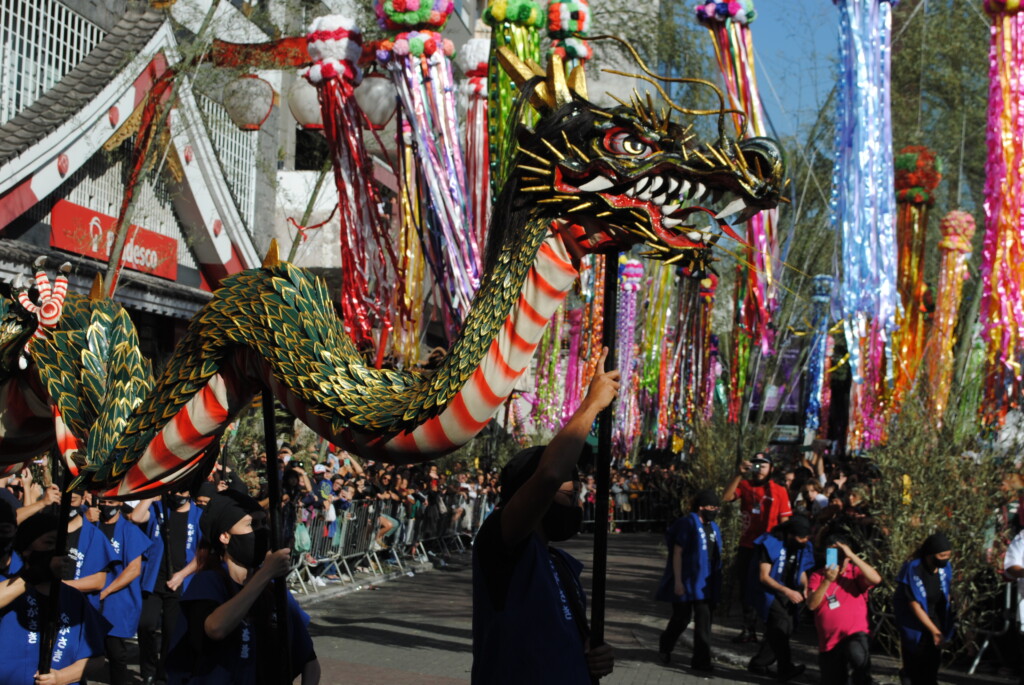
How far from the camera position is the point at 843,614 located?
8.88 m

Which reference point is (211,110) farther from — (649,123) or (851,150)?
(649,123)

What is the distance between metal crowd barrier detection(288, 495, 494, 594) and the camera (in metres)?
14.8

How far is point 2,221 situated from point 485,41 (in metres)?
5.85

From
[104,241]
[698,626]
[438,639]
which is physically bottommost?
[438,639]

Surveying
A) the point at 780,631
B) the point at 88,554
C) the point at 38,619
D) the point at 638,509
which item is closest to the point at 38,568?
the point at 38,619

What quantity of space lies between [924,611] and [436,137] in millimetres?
7508

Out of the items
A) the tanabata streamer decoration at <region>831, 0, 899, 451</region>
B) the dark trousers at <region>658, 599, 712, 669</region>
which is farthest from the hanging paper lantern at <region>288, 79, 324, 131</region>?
the dark trousers at <region>658, 599, 712, 669</region>

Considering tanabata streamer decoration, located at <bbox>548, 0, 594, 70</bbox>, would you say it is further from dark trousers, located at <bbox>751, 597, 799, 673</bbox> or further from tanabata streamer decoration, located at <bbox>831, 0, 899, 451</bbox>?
dark trousers, located at <bbox>751, 597, 799, 673</bbox>

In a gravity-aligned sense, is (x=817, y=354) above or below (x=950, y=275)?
below

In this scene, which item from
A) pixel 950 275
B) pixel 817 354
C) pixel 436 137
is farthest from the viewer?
pixel 817 354

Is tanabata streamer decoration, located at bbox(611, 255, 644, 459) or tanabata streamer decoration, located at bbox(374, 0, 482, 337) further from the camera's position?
tanabata streamer decoration, located at bbox(611, 255, 644, 459)

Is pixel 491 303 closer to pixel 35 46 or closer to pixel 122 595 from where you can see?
pixel 122 595

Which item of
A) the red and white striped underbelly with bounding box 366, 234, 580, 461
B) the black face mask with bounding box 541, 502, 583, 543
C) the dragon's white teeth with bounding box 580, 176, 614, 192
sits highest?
the dragon's white teeth with bounding box 580, 176, 614, 192

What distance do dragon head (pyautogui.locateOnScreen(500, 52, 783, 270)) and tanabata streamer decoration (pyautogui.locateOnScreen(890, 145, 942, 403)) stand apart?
13.9 meters
